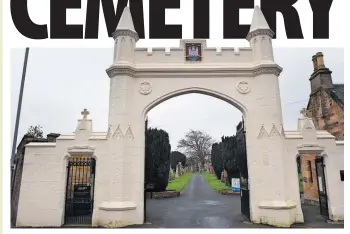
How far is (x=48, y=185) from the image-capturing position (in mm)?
8961

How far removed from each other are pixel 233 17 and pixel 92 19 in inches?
215

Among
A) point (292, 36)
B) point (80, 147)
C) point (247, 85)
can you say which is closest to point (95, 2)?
point (80, 147)

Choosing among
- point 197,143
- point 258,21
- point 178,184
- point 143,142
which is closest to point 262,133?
point 143,142

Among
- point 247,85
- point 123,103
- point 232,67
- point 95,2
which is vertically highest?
point 95,2

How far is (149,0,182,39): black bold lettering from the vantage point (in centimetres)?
1010

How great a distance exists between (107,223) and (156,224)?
1.66m

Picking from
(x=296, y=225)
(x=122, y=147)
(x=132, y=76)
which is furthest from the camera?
(x=132, y=76)

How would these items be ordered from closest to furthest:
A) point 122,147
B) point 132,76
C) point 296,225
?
point 296,225 → point 122,147 → point 132,76

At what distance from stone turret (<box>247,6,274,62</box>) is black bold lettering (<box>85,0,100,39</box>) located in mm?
6026

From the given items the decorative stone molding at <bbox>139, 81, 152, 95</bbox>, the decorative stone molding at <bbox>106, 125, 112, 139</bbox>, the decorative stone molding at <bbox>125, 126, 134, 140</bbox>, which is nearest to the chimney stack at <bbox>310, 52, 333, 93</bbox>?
the decorative stone molding at <bbox>139, 81, 152, 95</bbox>

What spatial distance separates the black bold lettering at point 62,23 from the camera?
9.80 meters

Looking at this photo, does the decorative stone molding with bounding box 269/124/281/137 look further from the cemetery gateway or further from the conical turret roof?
the conical turret roof

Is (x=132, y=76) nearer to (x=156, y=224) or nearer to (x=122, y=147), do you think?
(x=122, y=147)

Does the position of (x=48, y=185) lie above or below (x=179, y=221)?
above
